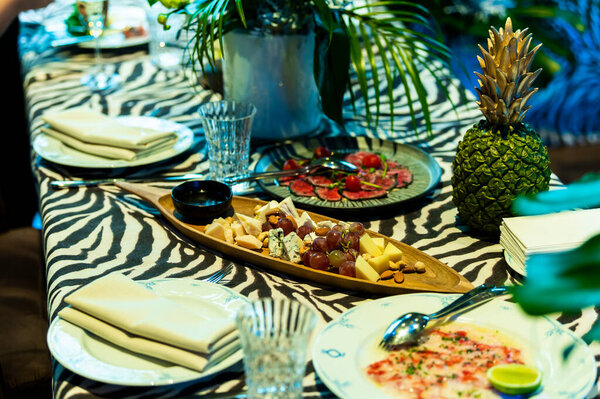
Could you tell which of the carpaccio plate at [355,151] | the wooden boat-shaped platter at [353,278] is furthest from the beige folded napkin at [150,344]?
the carpaccio plate at [355,151]

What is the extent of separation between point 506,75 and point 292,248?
41 cm

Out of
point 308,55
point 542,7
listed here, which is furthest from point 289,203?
point 542,7

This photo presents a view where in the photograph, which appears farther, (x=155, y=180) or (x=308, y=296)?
(x=155, y=180)

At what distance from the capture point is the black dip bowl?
1.16 m

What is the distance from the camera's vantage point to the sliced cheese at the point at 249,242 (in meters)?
1.06

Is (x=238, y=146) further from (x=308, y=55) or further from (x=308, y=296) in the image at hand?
(x=308, y=296)

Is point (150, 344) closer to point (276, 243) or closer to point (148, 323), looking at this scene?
point (148, 323)

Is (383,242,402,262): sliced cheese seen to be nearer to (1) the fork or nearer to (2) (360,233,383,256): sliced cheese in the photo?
(2) (360,233,383,256): sliced cheese

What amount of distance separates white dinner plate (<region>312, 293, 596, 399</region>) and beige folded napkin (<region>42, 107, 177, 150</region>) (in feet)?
2.38

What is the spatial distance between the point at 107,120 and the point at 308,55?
470 millimetres

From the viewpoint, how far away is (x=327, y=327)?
847mm

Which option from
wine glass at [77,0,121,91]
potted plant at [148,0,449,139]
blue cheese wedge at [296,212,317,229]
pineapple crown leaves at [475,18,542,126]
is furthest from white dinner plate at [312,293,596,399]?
wine glass at [77,0,121,91]

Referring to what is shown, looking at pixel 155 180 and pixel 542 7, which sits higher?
pixel 542 7

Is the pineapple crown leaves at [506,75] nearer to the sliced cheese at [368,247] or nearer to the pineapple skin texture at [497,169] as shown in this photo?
the pineapple skin texture at [497,169]
